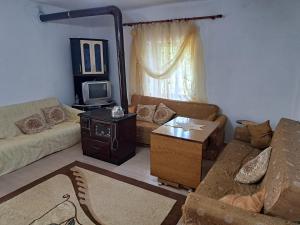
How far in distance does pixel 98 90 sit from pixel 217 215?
3670 millimetres

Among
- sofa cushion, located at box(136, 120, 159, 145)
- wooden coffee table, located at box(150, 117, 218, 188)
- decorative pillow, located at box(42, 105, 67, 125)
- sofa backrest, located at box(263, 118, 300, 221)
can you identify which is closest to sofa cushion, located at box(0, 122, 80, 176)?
decorative pillow, located at box(42, 105, 67, 125)

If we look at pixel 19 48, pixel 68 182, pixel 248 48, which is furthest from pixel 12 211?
pixel 248 48

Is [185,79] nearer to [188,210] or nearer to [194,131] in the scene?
[194,131]

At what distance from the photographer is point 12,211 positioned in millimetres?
2199

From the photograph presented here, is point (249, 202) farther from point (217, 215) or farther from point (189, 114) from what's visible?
point (189, 114)

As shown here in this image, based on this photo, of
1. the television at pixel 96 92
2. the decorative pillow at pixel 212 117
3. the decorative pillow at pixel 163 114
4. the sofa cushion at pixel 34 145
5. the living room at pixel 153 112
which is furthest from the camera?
the television at pixel 96 92

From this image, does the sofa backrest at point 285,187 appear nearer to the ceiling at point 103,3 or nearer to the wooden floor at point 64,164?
the wooden floor at point 64,164

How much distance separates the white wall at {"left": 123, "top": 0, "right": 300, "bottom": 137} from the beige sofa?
2.61 meters

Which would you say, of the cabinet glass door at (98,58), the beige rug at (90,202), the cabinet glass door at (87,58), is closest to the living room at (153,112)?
the beige rug at (90,202)

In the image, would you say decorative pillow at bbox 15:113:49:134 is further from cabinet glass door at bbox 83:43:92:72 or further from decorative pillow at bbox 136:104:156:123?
decorative pillow at bbox 136:104:156:123

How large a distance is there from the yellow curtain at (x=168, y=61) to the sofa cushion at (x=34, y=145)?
161 cm

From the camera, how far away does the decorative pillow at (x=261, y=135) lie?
2.72 m

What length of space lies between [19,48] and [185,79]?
2906 millimetres

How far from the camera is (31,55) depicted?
379 centimetres
